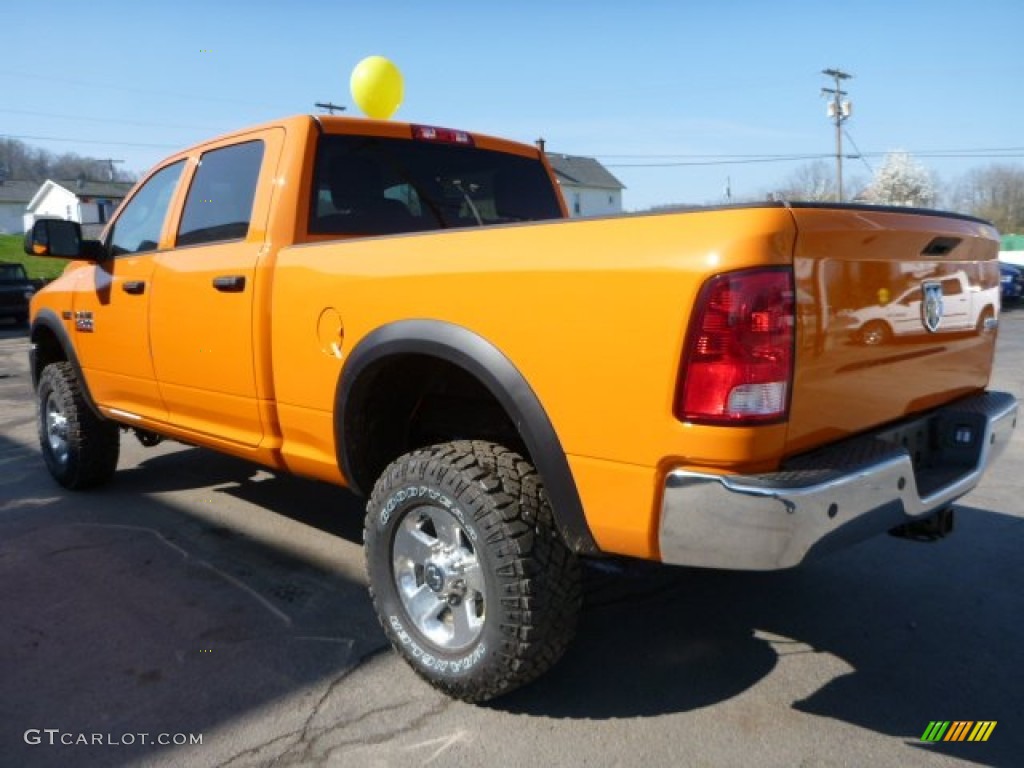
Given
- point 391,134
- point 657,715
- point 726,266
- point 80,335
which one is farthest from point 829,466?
point 80,335

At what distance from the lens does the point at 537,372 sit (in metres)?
2.26

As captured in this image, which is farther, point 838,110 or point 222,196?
point 838,110

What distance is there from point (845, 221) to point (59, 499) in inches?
187

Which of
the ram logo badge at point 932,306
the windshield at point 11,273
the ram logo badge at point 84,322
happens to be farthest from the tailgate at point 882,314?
the windshield at point 11,273

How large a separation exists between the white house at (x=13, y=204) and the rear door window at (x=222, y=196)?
266 ft

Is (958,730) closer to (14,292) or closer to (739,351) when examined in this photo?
(739,351)

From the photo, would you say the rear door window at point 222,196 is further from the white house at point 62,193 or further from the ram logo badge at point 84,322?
the white house at point 62,193

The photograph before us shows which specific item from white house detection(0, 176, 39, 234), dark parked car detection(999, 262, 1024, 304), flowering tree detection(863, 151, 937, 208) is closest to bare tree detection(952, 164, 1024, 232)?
flowering tree detection(863, 151, 937, 208)

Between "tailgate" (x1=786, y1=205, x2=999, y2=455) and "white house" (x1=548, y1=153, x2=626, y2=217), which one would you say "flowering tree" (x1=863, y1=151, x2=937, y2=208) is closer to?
"white house" (x1=548, y1=153, x2=626, y2=217)

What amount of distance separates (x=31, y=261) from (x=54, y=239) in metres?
42.7

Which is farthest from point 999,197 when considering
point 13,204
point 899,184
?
point 13,204

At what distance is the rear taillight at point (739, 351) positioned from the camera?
194cm

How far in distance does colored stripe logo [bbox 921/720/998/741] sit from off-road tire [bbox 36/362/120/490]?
176 inches

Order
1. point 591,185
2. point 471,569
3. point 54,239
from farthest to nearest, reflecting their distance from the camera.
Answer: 1. point 591,185
2. point 54,239
3. point 471,569
